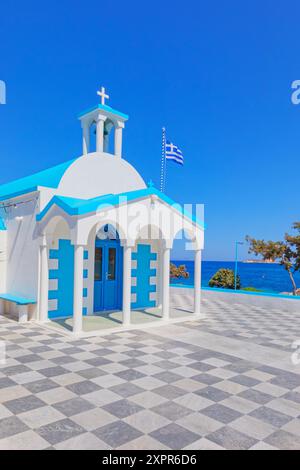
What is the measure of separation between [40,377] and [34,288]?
4.79 m

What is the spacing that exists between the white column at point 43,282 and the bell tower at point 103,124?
3.73m

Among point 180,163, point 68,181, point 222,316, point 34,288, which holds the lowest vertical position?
point 222,316

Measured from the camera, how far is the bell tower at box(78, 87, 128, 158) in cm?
1146

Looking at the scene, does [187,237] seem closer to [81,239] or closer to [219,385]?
[81,239]

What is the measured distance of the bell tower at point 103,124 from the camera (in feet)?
37.6

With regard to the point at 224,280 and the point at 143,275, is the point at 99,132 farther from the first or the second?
the point at 224,280

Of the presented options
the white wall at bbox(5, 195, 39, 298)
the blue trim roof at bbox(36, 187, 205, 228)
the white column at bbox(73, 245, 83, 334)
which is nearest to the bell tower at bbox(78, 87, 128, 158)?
the blue trim roof at bbox(36, 187, 205, 228)

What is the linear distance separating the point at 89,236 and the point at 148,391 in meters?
6.43

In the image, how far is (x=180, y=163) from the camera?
14.6 meters

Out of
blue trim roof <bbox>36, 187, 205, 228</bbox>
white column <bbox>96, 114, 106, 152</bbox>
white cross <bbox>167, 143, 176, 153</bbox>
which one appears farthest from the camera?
white cross <bbox>167, 143, 176, 153</bbox>

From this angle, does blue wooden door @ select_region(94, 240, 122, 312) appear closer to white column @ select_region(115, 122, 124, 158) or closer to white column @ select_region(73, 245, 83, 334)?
white column @ select_region(73, 245, 83, 334)

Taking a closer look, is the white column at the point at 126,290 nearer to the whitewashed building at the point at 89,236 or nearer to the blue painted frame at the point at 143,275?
the whitewashed building at the point at 89,236

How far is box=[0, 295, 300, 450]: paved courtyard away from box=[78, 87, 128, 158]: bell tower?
628 cm
